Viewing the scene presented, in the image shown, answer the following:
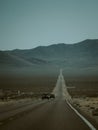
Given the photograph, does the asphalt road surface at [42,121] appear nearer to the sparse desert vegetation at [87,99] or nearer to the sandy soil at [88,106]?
the sparse desert vegetation at [87,99]

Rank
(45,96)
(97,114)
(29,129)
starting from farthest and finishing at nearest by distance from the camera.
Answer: (45,96)
(97,114)
(29,129)

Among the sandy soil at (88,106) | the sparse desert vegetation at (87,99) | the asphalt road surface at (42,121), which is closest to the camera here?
the asphalt road surface at (42,121)

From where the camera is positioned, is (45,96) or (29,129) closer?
(29,129)

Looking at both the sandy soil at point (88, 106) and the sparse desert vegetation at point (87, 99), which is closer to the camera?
the sparse desert vegetation at point (87, 99)

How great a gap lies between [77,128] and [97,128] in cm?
80

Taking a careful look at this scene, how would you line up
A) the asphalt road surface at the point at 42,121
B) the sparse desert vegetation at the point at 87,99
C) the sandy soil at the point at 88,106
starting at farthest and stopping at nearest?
the sandy soil at the point at 88,106, the sparse desert vegetation at the point at 87,99, the asphalt road surface at the point at 42,121

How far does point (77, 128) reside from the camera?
1556 cm

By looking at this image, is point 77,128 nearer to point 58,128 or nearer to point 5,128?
point 58,128

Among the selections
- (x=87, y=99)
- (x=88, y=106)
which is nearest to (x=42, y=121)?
(x=88, y=106)

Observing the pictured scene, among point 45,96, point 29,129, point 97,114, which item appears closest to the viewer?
point 29,129

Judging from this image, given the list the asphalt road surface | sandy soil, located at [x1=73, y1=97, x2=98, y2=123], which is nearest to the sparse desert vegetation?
sandy soil, located at [x1=73, y1=97, x2=98, y2=123]

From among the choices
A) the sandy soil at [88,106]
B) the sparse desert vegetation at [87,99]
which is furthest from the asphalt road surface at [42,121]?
the sandy soil at [88,106]

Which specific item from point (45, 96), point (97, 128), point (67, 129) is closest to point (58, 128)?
point (67, 129)

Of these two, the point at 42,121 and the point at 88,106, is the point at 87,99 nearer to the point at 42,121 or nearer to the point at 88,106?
the point at 88,106
